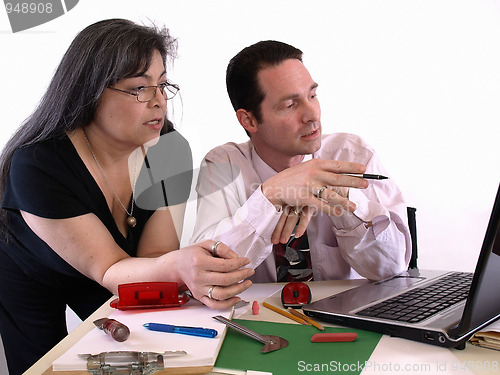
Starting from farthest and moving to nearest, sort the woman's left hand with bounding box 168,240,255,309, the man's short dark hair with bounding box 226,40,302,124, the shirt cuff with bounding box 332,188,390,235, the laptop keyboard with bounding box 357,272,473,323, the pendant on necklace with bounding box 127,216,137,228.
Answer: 1. the man's short dark hair with bounding box 226,40,302,124
2. the pendant on necklace with bounding box 127,216,137,228
3. the shirt cuff with bounding box 332,188,390,235
4. the woman's left hand with bounding box 168,240,255,309
5. the laptop keyboard with bounding box 357,272,473,323

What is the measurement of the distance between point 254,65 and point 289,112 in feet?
0.74

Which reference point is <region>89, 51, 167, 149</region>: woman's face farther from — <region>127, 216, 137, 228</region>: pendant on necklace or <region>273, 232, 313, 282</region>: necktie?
<region>273, 232, 313, 282</region>: necktie

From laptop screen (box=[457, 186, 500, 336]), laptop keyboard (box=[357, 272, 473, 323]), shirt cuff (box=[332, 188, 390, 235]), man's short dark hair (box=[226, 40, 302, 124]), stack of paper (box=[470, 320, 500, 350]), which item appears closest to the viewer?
laptop screen (box=[457, 186, 500, 336])

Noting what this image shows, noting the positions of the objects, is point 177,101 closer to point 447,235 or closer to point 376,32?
point 376,32

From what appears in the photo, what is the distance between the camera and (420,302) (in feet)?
3.39

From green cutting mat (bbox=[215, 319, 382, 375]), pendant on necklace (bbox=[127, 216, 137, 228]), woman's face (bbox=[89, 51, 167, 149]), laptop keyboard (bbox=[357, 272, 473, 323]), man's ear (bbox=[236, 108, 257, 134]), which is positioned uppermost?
woman's face (bbox=[89, 51, 167, 149])

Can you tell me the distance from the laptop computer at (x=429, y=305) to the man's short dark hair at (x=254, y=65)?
768 millimetres

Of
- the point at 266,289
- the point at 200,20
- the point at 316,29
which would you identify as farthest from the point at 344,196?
the point at 316,29

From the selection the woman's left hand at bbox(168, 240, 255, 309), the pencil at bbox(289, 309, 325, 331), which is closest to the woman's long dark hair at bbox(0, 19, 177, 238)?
the woman's left hand at bbox(168, 240, 255, 309)

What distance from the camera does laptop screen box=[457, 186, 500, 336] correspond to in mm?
744

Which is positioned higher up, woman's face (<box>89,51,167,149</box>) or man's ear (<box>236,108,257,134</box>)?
woman's face (<box>89,51,167,149</box>)

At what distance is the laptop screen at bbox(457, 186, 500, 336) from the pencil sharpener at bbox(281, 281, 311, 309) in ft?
1.23

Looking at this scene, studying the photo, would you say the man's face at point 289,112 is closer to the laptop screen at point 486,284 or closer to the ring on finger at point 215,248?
the ring on finger at point 215,248

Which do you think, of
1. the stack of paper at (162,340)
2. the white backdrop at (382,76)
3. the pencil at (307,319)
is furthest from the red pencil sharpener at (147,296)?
the white backdrop at (382,76)
